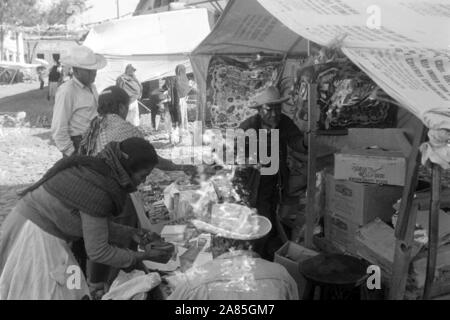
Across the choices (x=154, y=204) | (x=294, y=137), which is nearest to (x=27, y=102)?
(x=154, y=204)

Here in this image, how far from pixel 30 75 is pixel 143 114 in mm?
18005

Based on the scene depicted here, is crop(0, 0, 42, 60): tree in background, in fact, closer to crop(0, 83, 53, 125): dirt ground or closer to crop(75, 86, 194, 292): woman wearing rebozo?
crop(0, 83, 53, 125): dirt ground

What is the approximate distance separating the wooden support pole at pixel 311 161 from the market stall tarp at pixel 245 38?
1.74 metres

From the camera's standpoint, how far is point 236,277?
6.95 ft

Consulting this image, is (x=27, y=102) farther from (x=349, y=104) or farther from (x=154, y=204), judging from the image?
(x=349, y=104)

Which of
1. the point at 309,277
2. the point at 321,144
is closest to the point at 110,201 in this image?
the point at 309,277

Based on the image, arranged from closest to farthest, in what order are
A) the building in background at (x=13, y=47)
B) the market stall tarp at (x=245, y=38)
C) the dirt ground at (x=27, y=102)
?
the market stall tarp at (x=245, y=38) < the dirt ground at (x=27, y=102) < the building in background at (x=13, y=47)

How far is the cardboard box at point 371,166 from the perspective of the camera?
3.22 meters

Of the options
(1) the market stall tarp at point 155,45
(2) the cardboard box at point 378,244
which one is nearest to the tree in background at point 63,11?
(1) the market stall tarp at point 155,45

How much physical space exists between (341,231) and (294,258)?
502mm

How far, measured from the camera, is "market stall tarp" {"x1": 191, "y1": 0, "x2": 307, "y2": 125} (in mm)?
4797

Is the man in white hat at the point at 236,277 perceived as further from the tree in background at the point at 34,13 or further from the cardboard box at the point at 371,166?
the tree in background at the point at 34,13

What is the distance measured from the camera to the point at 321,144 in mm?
4152
